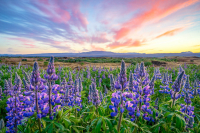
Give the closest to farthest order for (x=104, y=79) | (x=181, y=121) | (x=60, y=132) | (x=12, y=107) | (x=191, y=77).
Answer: (x=60, y=132), (x=181, y=121), (x=12, y=107), (x=191, y=77), (x=104, y=79)

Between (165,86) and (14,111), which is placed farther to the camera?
(165,86)

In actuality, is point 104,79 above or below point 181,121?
below

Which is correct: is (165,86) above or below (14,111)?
above

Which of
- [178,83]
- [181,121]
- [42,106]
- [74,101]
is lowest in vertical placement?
[74,101]

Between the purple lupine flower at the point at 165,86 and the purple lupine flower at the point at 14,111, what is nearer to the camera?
the purple lupine flower at the point at 14,111

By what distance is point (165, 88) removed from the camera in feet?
15.9

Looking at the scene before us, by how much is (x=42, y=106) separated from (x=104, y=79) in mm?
9064

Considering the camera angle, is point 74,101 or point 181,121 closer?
point 181,121

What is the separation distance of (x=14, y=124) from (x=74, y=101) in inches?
73.7

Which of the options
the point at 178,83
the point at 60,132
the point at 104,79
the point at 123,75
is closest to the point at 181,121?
the point at 178,83

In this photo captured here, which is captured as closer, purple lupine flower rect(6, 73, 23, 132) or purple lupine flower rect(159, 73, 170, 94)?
purple lupine flower rect(6, 73, 23, 132)

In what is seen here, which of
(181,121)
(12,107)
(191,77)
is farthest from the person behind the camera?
(191,77)

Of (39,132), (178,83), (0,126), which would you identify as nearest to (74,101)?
(39,132)

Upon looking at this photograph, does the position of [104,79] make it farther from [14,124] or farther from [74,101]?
[14,124]
